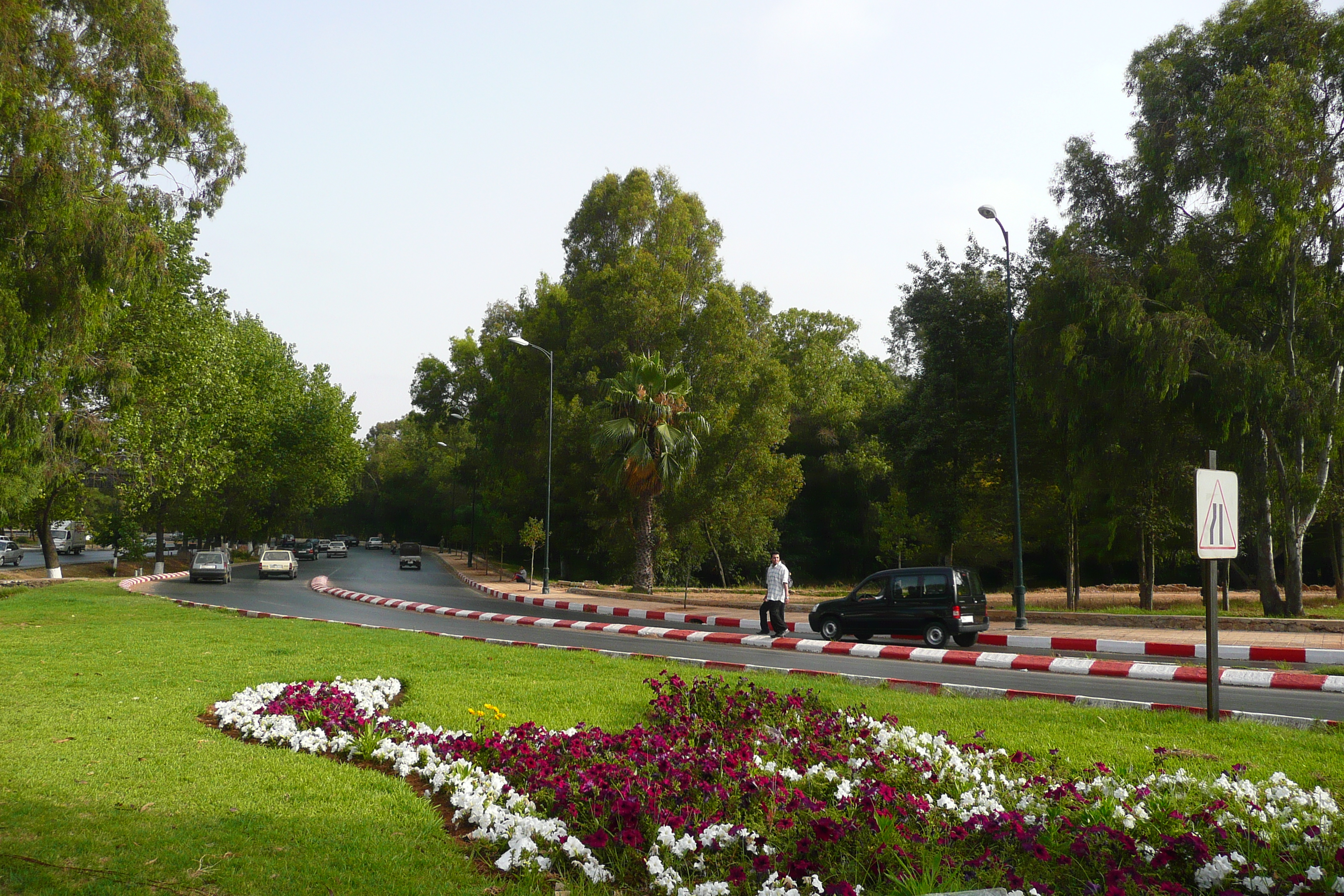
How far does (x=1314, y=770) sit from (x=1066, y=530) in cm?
2793

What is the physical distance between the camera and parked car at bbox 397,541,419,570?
6247 centimetres

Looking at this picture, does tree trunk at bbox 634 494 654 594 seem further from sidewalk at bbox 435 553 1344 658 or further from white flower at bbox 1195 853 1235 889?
white flower at bbox 1195 853 1235 889

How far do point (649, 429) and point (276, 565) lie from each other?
2374cm

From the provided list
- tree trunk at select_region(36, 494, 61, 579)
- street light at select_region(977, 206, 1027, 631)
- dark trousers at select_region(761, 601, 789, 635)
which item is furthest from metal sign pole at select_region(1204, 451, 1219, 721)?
tree trunk at select_region(36, 494, 61, 579)

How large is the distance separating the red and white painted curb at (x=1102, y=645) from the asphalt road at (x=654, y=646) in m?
1.28

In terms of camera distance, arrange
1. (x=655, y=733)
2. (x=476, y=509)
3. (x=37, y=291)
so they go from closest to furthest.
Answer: (x=655, y=733) → (x=37, y=291) → (x=476, y=509)

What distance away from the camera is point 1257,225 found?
21.3 m

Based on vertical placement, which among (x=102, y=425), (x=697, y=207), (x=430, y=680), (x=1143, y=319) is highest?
(x=697, y=207)

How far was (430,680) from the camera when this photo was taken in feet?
35.7

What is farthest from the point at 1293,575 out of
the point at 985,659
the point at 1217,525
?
the point at 1217,525

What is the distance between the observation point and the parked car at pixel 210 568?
39781mm

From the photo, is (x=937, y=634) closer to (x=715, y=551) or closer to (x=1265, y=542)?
(x=1265, y=542)

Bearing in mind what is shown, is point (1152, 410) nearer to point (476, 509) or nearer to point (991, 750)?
point (991, 750)

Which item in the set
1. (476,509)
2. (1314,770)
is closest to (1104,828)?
(1314,770)
